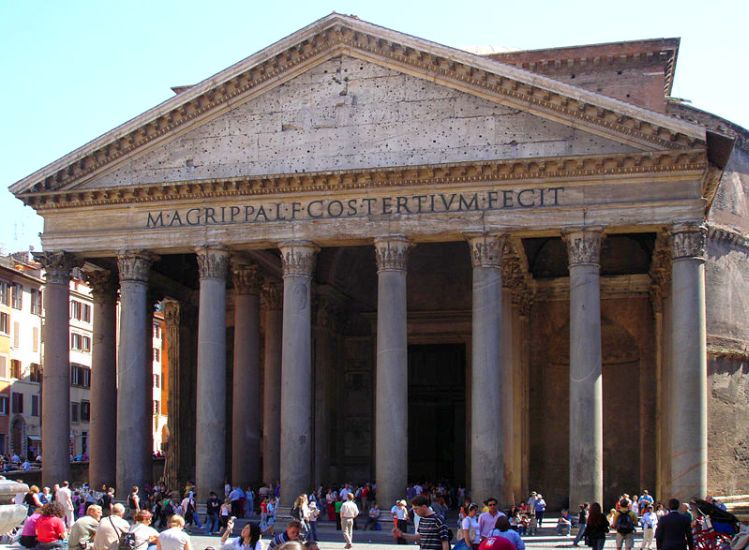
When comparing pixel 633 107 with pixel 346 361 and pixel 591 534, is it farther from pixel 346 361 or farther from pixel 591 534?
pixel 346 361

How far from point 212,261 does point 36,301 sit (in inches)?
979

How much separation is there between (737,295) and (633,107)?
1025cm

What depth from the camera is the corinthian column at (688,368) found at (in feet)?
71.8

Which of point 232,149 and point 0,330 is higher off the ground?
point 232,149

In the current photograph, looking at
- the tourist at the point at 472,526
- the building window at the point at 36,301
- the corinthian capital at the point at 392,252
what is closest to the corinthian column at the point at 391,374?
the corinthian capital at the point at 392,252

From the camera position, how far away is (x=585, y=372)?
22.6m

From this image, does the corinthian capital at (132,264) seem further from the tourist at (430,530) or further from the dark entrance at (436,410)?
the tourist at (430,530)

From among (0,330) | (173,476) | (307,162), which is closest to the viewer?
(307,162)

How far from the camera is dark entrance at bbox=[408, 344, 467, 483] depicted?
31750 mm

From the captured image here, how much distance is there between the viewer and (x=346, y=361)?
3288 cm

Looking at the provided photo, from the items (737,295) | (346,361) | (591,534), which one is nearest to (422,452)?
(346,361)

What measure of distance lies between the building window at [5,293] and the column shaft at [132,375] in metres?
20.1

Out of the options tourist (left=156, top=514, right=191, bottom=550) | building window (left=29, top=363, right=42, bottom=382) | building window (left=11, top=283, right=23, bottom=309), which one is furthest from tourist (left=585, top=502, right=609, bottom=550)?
building window (left=29, top=363, right=42, bottom=382)

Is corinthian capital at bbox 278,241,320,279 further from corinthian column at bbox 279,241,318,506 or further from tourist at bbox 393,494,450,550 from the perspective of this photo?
tourist at bbox 393,494,450,550
